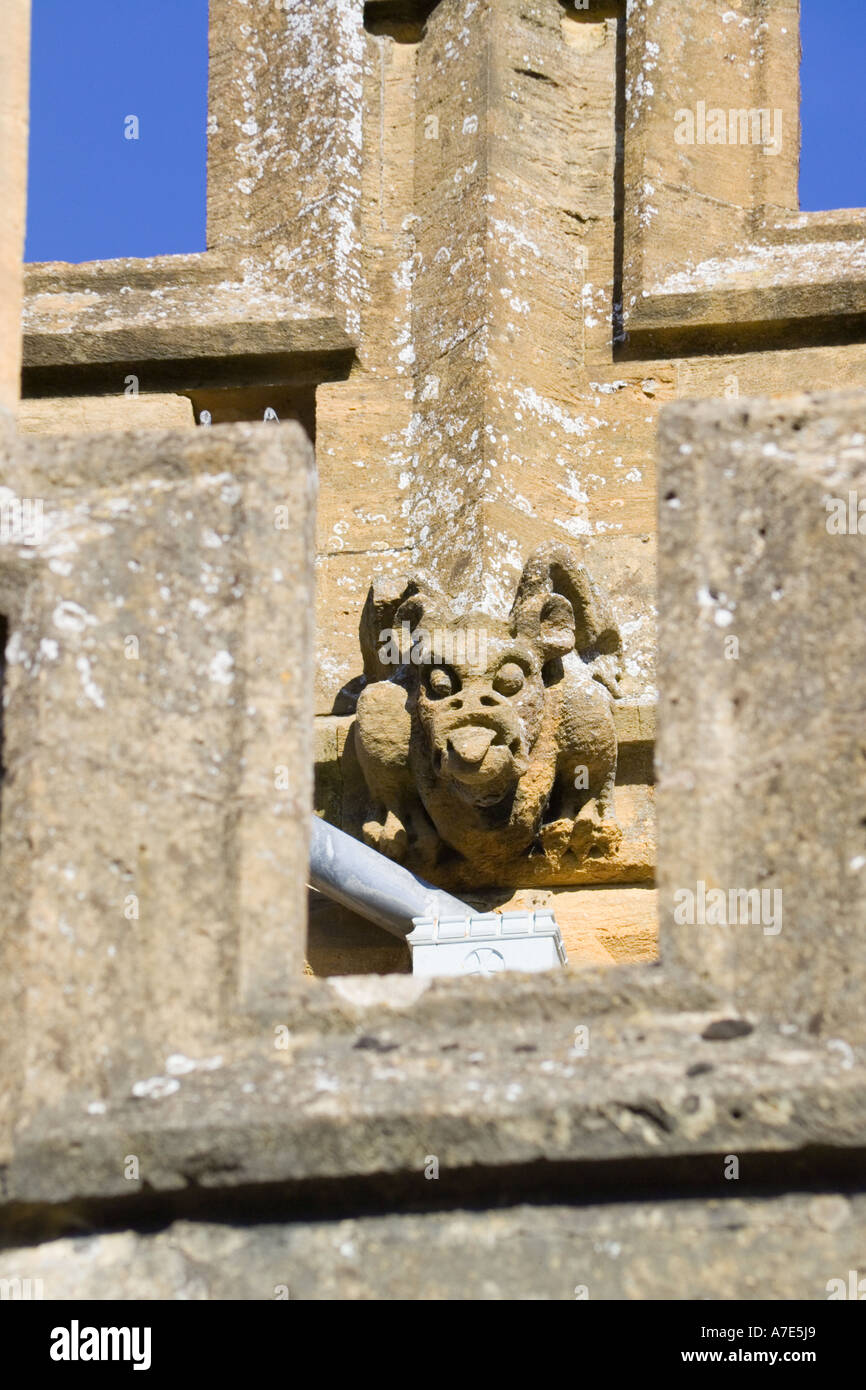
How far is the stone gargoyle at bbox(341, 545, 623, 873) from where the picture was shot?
9953mm

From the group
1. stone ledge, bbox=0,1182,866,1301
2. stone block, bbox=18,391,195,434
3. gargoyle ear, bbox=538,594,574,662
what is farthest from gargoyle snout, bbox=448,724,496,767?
stone ledge, bbox=0,1182,866,1301

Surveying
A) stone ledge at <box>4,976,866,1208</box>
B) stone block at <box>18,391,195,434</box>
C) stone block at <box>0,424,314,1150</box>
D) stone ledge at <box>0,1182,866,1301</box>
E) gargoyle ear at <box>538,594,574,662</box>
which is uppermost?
stone block at <box>18,391,195,434</box>

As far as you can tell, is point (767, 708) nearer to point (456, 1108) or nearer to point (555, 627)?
point (456, 1108)

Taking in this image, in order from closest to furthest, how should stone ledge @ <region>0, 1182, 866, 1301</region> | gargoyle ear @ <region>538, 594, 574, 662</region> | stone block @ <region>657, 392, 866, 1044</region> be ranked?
stone ledge @ <region>0, 1182, 866, 1301</region>, stone block @ <region>657, 392, 866, 1044</region>, gargoyle ear @ <region>538, 594, 574, 662</region>

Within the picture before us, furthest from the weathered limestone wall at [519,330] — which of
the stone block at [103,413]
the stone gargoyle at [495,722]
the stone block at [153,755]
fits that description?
the stone block at [153,755]

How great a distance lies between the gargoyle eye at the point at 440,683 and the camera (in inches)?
391

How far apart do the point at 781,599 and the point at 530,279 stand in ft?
15.8

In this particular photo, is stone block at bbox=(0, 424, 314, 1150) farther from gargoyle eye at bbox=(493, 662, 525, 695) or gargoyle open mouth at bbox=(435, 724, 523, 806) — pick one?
gargoyle eye at bbox=(493, 662, 525, 695)

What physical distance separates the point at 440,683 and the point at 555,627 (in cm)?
50

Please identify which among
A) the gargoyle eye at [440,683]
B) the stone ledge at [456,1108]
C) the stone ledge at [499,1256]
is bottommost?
the stone ledge at [499,1256]

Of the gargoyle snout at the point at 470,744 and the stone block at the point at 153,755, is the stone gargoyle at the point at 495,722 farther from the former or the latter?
the stone block at the point at 153,755

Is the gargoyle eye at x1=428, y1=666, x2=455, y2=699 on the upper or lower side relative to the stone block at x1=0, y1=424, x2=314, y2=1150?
upper
